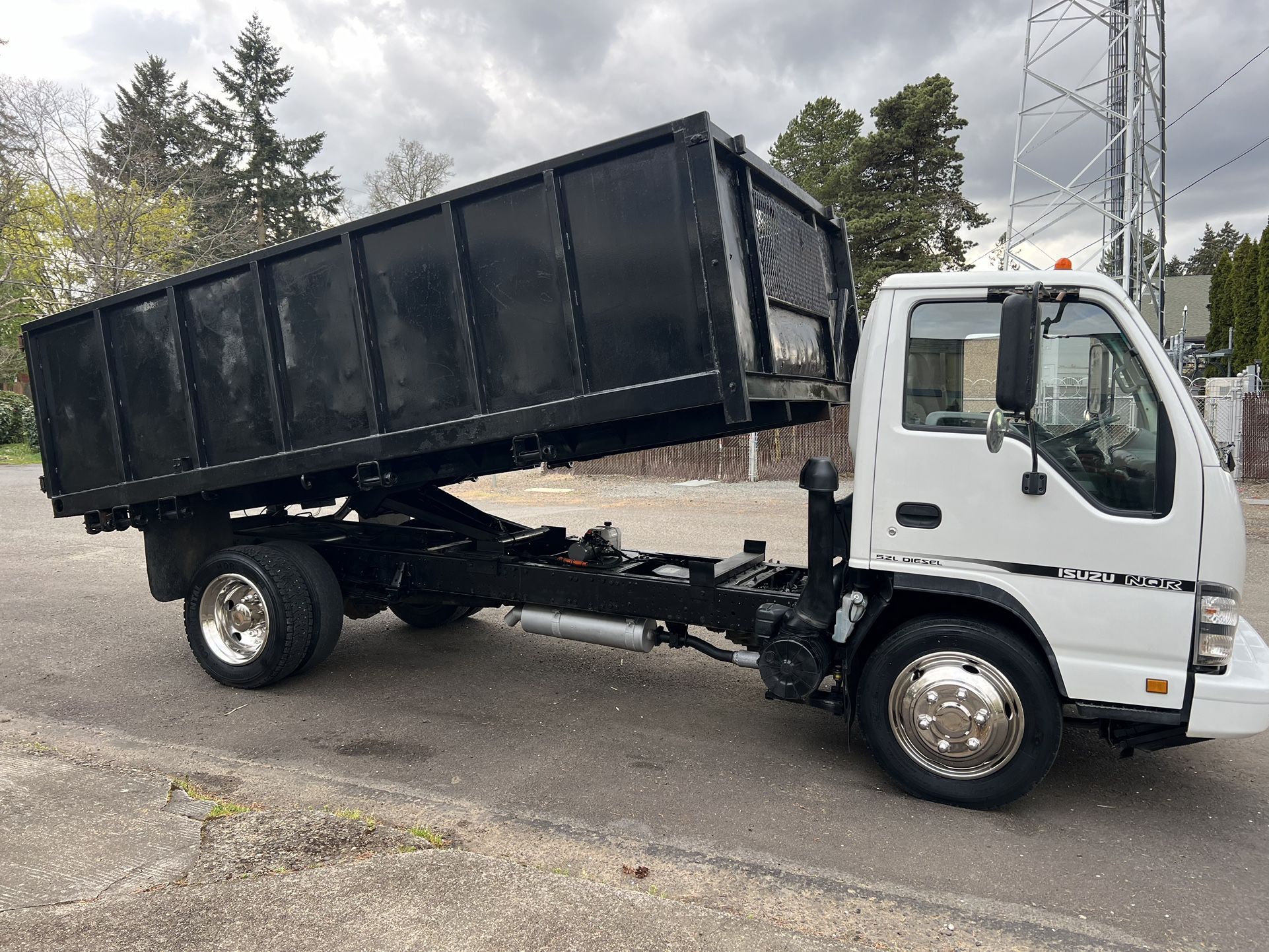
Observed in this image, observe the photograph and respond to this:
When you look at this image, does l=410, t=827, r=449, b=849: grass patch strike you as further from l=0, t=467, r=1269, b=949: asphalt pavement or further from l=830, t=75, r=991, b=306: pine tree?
l=830, t=75, r=991, b=306: pine tree

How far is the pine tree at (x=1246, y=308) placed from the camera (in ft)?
101

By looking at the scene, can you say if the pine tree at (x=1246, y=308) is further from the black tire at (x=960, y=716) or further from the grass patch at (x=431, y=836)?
the grass patch at (x=431, y=836)

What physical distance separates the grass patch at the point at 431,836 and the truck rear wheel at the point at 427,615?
131 inches

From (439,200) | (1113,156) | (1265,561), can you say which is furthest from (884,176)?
(439,200)

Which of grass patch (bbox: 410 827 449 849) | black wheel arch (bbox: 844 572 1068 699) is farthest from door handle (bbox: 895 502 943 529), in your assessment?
grass patch (bbox: 410 827 449 849)

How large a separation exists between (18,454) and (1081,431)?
34.0 metres

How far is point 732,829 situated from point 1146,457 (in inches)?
91.7

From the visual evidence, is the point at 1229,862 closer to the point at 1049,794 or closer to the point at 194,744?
the point at 1049,794

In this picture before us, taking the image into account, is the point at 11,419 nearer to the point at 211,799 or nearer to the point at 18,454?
the point at 18,454

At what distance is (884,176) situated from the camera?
97.7ft

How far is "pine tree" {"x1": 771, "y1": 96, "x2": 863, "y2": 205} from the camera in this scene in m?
36.2

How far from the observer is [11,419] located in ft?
100

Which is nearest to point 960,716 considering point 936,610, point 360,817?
point 936,610

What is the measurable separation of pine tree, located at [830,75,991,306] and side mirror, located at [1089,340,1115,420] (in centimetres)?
2645
